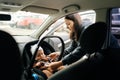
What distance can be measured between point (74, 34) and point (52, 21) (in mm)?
609

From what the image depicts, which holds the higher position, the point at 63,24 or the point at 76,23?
the point at 76,23

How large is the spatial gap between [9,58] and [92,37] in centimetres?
119

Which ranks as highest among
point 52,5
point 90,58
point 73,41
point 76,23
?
point 52,5

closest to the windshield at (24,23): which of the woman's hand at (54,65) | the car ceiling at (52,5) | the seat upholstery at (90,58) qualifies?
the car ceiling at (52,5)

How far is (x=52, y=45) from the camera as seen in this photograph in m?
5.66

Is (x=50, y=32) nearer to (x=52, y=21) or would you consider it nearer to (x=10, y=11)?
(x=52, y=21)

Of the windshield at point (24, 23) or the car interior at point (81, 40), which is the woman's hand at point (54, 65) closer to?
the car interior at point (81, 40)

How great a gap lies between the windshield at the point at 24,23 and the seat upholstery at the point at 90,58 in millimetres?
1766

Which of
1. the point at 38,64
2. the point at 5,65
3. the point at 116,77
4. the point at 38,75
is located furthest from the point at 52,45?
the point at 5,65

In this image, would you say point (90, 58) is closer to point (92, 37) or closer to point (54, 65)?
point (92, 37)

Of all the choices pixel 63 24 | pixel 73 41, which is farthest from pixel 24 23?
pixel 73 41

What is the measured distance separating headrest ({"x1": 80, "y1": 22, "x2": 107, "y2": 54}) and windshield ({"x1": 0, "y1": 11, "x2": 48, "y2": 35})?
6.10 ft

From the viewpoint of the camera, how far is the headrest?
3.46 m

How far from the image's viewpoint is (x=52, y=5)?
15.7 feet
